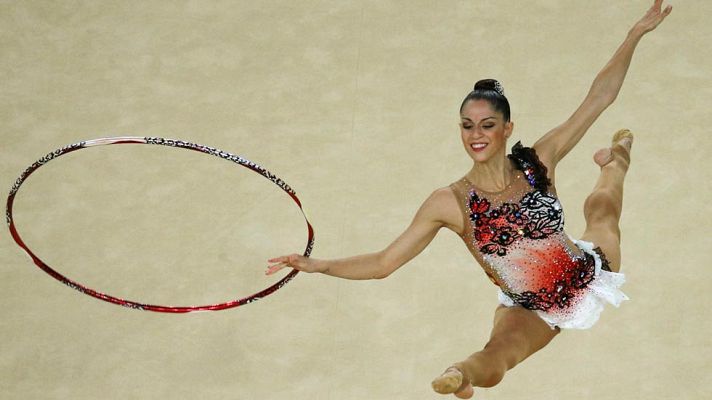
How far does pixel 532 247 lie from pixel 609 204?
646 mm

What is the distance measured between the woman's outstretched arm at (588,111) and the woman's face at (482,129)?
23 cm

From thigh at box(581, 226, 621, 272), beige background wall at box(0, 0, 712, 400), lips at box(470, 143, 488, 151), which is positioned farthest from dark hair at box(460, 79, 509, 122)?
beige background wall at box(0, 0, 712, 400)

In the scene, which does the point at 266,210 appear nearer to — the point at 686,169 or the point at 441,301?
the point at 441,301

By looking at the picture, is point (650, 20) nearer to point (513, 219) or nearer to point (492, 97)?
point (492, 97)

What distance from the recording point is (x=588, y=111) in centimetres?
418

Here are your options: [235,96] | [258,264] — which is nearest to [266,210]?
[258,264]

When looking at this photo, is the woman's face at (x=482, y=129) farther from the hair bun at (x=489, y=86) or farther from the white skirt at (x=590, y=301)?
the white skirt at (x=590, y=301)

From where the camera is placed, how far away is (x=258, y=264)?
5.95 metres

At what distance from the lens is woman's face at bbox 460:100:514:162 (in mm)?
3959

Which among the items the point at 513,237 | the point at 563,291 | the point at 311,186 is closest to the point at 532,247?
the point at 513,237

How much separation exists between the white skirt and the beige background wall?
1363 millimetres

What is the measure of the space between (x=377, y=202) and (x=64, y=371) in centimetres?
172

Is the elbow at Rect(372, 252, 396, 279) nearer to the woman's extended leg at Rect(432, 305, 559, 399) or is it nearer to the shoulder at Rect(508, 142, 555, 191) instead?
the woman's extended leg at Rect(432, 305, 559, 399)

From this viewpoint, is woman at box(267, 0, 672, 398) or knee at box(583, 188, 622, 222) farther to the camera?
knee at box(583, 188, 622, 222)
